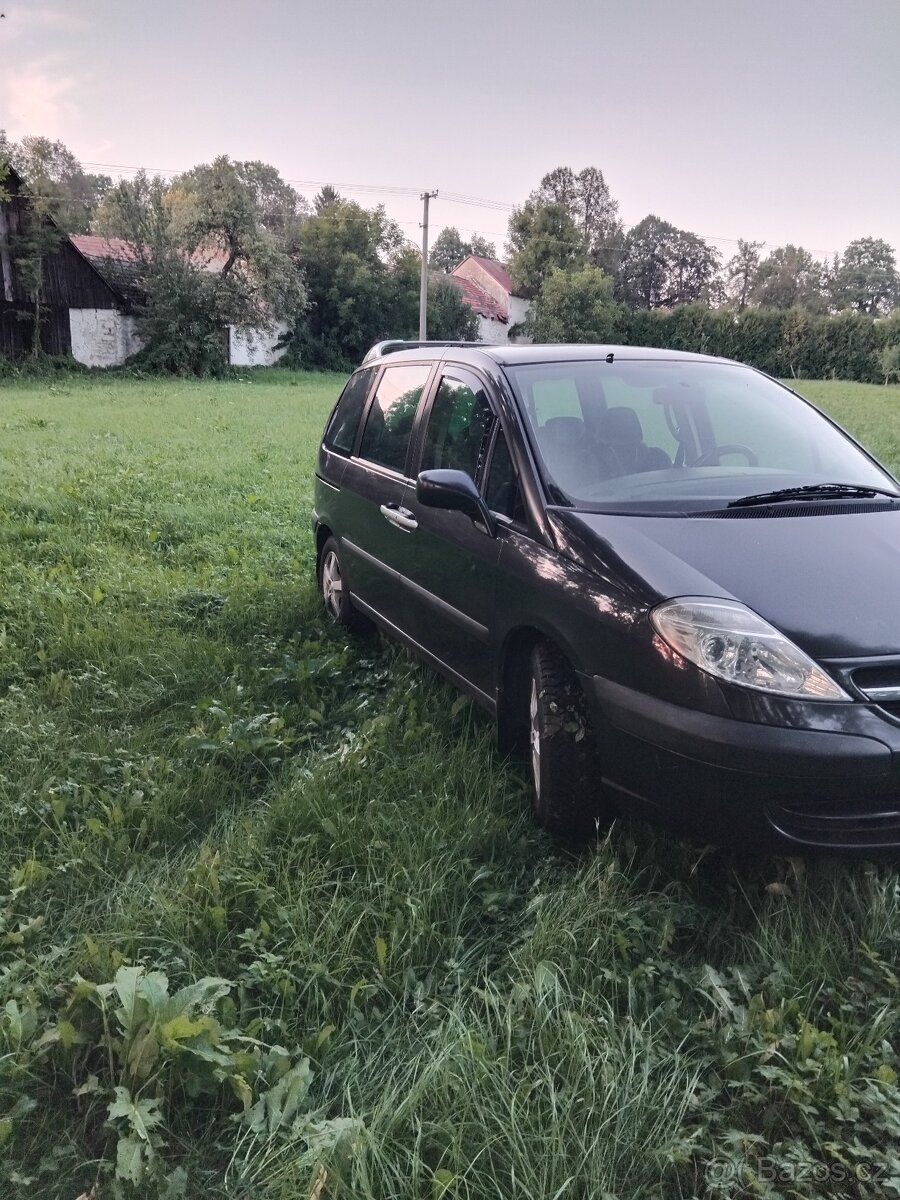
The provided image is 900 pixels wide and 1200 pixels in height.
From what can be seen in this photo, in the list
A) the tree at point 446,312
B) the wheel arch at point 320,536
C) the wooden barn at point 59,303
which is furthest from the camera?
the tree at point 446,312

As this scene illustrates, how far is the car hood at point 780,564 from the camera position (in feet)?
8.34

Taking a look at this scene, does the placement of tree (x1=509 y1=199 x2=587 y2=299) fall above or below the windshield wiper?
above

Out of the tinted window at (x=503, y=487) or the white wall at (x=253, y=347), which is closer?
the tinted window at (x=503, y=487)

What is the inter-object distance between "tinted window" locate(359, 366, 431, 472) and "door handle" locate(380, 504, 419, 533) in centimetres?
20

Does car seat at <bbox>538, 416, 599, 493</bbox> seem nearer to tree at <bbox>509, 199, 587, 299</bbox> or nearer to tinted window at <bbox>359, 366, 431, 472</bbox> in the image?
tinted window at <bbox>359, 366, 431, 472</bbox>

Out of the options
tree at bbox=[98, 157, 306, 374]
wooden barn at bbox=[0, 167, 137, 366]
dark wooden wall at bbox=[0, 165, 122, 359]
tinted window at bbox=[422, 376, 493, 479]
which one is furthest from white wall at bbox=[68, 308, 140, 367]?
tinted window at bbox=[422, 376, 493, 479]

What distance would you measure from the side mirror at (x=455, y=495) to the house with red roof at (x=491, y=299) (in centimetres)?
4521

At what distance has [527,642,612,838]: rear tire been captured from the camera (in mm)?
2973

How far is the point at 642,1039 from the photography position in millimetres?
2256

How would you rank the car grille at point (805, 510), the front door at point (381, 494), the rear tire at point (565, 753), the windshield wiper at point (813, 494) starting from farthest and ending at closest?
the front door at point (381, 494) < the windshield wiper at point (813, 494) < the car grille at point (805, 510) < the rear tire at point (565, 753)

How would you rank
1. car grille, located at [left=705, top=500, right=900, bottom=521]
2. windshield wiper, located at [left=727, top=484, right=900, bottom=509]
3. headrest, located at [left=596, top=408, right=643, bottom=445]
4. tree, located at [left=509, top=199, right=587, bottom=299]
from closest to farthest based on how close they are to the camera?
car grille, located at [left=705, top=500, right=900, bottom=521] → windshield wiper, located at [left=727, top=484, right=900, bottom=509] → headrest, located at [left=596, top=408, right=643, bottom=445] → tree, located at [left=509, top=199, right=587, bottom=299]

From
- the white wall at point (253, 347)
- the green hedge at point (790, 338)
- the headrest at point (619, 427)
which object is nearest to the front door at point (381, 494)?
the headrest at point (619, 427)

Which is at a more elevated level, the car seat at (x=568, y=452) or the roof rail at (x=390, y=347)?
the roof rail at (x=390, y=347)

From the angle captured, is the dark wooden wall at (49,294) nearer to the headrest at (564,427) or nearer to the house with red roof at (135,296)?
the house with red roof at (135,296)
